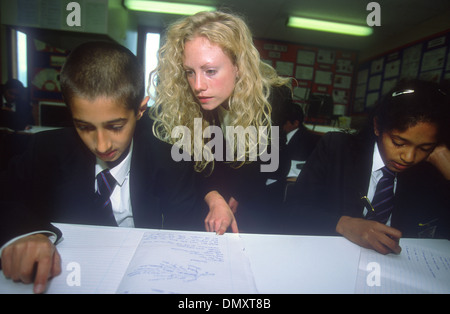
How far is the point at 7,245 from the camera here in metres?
0.46

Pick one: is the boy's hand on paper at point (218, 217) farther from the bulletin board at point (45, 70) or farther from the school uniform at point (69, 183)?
the bulletin board at point (45, 70)

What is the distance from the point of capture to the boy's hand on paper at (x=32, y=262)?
40cm

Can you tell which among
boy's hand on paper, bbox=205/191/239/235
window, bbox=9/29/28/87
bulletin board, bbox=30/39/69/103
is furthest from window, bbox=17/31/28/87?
boy's hand on paper, bbox=205/191/239/235

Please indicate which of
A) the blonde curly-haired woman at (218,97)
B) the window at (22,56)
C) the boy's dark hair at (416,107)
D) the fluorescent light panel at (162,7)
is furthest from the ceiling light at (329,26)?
the window at (22,56)

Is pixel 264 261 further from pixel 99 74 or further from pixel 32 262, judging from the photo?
pixel 99 74

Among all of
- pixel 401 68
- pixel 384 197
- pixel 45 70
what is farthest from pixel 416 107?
pixel 45 70

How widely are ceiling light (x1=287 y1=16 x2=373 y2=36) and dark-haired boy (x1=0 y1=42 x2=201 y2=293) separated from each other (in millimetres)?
3059

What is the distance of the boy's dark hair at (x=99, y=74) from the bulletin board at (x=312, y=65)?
12.0 feet

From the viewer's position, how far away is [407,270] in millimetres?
530

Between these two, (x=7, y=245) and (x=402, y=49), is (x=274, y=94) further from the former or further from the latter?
(x=402, y=49)

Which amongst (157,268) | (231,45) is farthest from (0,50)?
(157,268)

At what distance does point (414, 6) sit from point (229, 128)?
107 inches

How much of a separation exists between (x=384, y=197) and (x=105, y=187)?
0.95m
